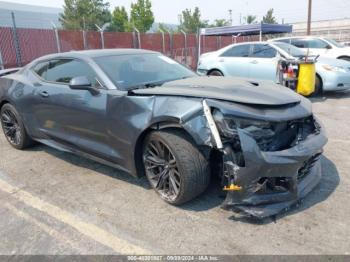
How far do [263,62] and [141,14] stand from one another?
33006mm

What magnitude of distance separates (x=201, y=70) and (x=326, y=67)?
11.9ft

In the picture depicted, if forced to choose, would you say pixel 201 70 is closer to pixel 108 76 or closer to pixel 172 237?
Answer: pixel 108 76

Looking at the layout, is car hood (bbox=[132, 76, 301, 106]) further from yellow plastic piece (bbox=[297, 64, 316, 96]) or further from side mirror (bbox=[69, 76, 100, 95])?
yellow plastic piece (bbox=[297, 64, 316, 96])

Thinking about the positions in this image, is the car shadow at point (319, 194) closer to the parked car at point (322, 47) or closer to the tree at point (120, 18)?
the parked car at point (322, 47)

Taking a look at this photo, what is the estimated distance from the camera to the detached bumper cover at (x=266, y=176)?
2680mm

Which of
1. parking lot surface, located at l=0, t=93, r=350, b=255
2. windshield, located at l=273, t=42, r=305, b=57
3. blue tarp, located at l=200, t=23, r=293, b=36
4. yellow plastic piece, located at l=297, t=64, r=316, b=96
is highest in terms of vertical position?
blue tarp, located at l=200, t=23, r=293, b=36

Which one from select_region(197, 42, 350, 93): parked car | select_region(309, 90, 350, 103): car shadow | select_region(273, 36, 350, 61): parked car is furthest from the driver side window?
select_region(273, 36, 350, 61): parked car

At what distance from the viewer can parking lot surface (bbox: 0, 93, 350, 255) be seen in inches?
105

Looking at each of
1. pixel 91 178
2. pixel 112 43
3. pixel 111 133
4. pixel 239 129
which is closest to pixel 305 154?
pixel 239 129

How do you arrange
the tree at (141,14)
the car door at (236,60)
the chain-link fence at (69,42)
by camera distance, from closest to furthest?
the car door at (236,60) → the chain-link fence at (69,42) → the tree at (141,14)

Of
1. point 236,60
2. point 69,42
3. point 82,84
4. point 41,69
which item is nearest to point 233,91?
point 82,84

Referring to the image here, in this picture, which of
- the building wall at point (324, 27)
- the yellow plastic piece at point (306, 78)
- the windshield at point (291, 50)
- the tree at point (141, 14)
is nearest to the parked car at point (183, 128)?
the yellow plastic piece at point (306, 78)

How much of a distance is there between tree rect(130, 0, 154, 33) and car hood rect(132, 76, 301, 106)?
37.2 m

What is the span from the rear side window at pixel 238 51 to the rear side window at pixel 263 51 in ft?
0.74
